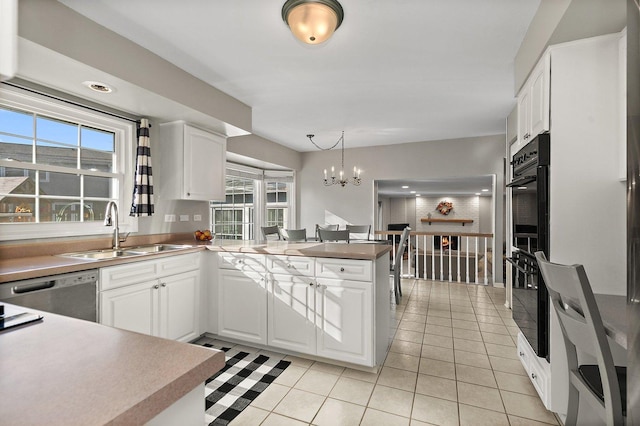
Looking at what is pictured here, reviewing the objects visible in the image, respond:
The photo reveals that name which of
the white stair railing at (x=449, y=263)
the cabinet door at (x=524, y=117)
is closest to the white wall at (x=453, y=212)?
the white stair railing at (x=449, y=263)

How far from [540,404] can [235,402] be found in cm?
195

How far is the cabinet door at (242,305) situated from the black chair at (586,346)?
202cm

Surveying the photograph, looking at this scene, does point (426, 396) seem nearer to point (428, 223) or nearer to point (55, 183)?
point (55, 183)

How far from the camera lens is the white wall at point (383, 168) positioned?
5.26 metres

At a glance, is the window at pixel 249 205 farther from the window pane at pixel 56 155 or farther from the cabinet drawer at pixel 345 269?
the cabinet drawer at pixel 345 269

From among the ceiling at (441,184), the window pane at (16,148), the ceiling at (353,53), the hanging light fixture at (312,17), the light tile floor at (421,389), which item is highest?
the ceiling at (353,53)

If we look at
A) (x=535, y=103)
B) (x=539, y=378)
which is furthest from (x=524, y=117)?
(x=539, y=378)

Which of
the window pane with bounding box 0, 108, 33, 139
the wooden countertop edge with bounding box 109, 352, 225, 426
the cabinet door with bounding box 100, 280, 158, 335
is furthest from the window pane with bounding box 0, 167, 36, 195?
the wooden countertop edge with bounding box 109, 352, 225, 426

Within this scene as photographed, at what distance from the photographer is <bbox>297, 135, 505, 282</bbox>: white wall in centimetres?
526

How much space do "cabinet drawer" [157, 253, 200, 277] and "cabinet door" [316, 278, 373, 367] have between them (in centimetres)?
121

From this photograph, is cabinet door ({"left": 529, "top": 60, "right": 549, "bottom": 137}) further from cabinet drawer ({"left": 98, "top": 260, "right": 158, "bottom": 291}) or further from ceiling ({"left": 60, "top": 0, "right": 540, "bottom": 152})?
cabinet drawer ({"left": 98, "top": 260, "right": 158, "bottom": 291})

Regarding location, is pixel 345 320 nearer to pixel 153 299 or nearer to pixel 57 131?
pixel 153 299

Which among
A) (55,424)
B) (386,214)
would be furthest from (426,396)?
(386,214)

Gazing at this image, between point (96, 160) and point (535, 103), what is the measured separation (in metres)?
3.59
